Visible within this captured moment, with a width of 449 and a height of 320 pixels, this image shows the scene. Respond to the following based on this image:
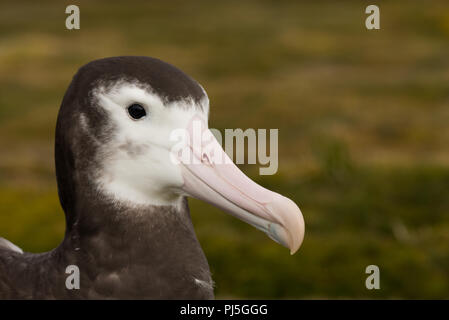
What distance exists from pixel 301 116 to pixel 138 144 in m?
11.2

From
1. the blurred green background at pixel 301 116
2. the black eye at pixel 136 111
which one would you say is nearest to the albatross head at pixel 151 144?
A: the black eye at pixel 136 111

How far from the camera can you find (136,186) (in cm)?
238

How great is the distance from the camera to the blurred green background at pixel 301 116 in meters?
5.60

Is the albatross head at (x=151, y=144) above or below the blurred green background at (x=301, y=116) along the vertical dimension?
below

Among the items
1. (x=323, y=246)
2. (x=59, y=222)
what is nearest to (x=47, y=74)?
(x=59, y=222)

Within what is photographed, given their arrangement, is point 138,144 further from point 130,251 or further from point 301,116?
point 301,116

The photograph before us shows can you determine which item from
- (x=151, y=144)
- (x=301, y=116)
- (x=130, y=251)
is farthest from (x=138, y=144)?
(x=301, y=116)

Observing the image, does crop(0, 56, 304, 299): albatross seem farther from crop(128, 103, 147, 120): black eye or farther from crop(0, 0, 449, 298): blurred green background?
crop(0, 0, 449, 298): blurred green background

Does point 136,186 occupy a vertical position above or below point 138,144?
below

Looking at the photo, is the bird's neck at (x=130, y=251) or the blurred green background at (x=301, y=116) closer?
the bird's neck at (x=130, y=251)

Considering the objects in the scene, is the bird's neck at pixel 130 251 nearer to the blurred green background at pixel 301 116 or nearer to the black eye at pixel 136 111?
the black eye at pixel 136 111

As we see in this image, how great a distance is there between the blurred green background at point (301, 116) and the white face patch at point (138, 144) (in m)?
2.71
